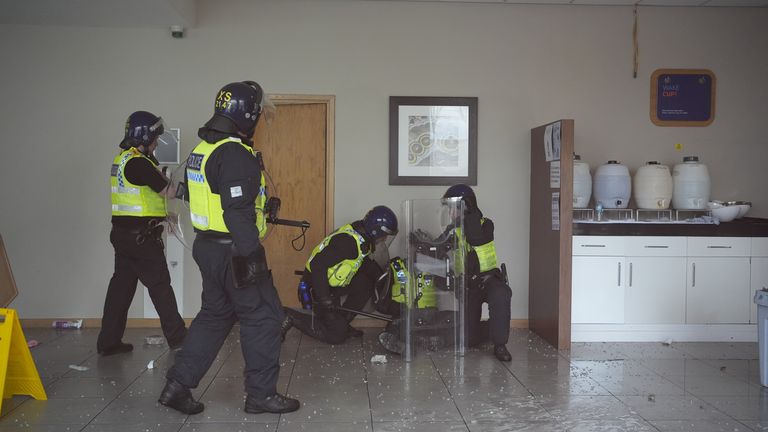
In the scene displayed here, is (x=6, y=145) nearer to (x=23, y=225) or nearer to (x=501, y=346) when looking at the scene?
(x=23, y=225)

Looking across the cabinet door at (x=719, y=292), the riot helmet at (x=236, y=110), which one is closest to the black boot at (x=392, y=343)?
the riot helmet at (x=236, y=110)

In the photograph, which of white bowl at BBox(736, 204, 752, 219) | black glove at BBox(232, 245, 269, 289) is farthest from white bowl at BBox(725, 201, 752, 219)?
black glove at BBox(232, 245, 269, 289)

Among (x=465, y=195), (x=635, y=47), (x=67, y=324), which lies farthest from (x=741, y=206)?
(x=67, y=324)

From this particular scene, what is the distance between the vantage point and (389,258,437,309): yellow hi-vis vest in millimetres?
4953

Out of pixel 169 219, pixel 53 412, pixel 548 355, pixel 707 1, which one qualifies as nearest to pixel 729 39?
pixel 707 1

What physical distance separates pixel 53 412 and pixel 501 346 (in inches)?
111

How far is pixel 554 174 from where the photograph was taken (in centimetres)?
533

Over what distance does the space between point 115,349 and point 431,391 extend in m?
2.30

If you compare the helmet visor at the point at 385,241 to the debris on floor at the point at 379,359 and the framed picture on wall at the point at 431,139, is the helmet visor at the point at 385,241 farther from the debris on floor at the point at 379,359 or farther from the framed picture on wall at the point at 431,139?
the debris on floor at the point at 379,359

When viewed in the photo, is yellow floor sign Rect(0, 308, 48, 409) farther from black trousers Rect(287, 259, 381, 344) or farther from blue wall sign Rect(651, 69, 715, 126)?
blue wall sign Rect(651, 69, 715, 126)

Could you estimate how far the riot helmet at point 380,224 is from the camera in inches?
209

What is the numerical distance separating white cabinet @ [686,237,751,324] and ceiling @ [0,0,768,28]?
2052 millimetres

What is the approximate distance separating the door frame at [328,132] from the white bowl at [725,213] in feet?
10.3

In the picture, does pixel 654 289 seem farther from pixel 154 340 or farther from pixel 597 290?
pixel 154 340
